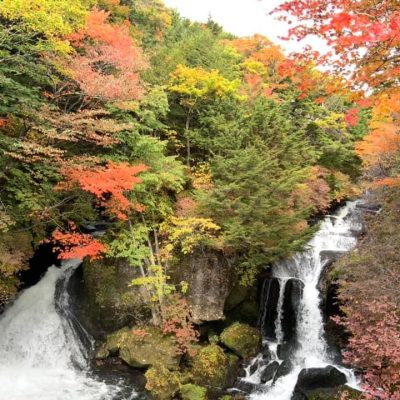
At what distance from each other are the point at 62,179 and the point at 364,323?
33.3 ft

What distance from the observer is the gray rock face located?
13.2 m

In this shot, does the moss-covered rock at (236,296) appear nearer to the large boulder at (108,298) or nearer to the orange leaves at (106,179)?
the large boulder at (108,298)

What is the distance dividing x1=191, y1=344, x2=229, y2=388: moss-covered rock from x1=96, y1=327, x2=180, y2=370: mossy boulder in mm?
694

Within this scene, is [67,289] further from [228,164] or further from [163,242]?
[228,164]

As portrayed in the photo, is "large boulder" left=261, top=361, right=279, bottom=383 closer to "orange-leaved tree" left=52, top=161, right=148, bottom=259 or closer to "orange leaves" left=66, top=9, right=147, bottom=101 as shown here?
"orange-leaved tree" left=52, top=161, right=148, bottom=259

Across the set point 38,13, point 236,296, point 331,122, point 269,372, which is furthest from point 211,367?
point 331,122

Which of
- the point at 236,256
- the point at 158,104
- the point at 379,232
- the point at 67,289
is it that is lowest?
the point at 67,289

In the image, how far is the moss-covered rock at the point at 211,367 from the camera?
11.6 meters

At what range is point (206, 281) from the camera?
13617 mm

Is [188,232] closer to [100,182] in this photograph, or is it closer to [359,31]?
[100,182]

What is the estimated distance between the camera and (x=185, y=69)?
16047mm

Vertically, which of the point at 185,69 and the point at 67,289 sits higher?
the point at 185,69

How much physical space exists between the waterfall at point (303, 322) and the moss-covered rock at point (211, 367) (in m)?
0.91

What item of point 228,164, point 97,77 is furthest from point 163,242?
point 97,77
